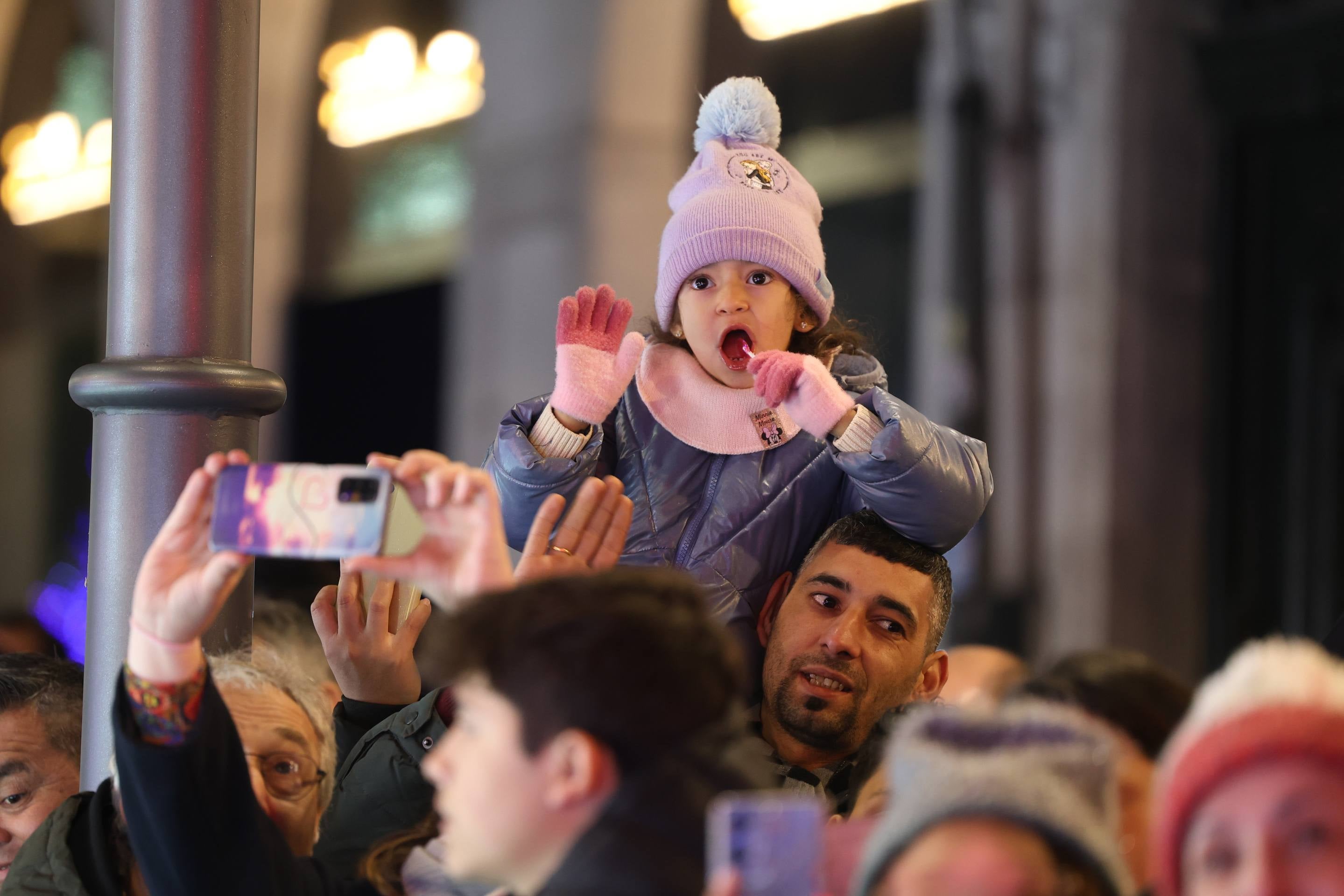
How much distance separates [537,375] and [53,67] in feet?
15.4

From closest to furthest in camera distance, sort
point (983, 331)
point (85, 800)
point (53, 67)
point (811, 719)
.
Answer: point (85, 800) → point (811, 719) → point (983, 331) → point (53, 67)

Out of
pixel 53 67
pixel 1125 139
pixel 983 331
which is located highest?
pixel 53 67

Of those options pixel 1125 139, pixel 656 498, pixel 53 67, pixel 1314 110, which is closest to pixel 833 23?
pixel 1125 139

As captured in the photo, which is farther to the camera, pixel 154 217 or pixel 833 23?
pixel 833 23

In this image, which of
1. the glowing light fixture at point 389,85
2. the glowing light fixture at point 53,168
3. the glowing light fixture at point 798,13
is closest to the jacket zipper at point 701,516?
the glowing light fixture at point 798,13

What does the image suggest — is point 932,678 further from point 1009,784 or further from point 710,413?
point 1009,784

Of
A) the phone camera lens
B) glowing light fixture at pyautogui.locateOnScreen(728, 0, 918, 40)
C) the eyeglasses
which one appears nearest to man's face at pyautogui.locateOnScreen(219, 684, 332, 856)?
the eyeglasses

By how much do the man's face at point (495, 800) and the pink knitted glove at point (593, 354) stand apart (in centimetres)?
98

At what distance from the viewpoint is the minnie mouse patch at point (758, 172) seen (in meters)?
2.82

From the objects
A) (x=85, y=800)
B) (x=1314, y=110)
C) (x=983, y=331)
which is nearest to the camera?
(x=85, y=800)

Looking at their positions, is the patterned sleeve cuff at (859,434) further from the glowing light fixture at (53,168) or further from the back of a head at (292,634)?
the glowing light fixture at (53,168)

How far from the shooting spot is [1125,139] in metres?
8.03

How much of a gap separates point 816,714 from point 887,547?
12.1 inches

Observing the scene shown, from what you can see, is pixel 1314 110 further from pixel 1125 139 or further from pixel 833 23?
pixel 833 23
